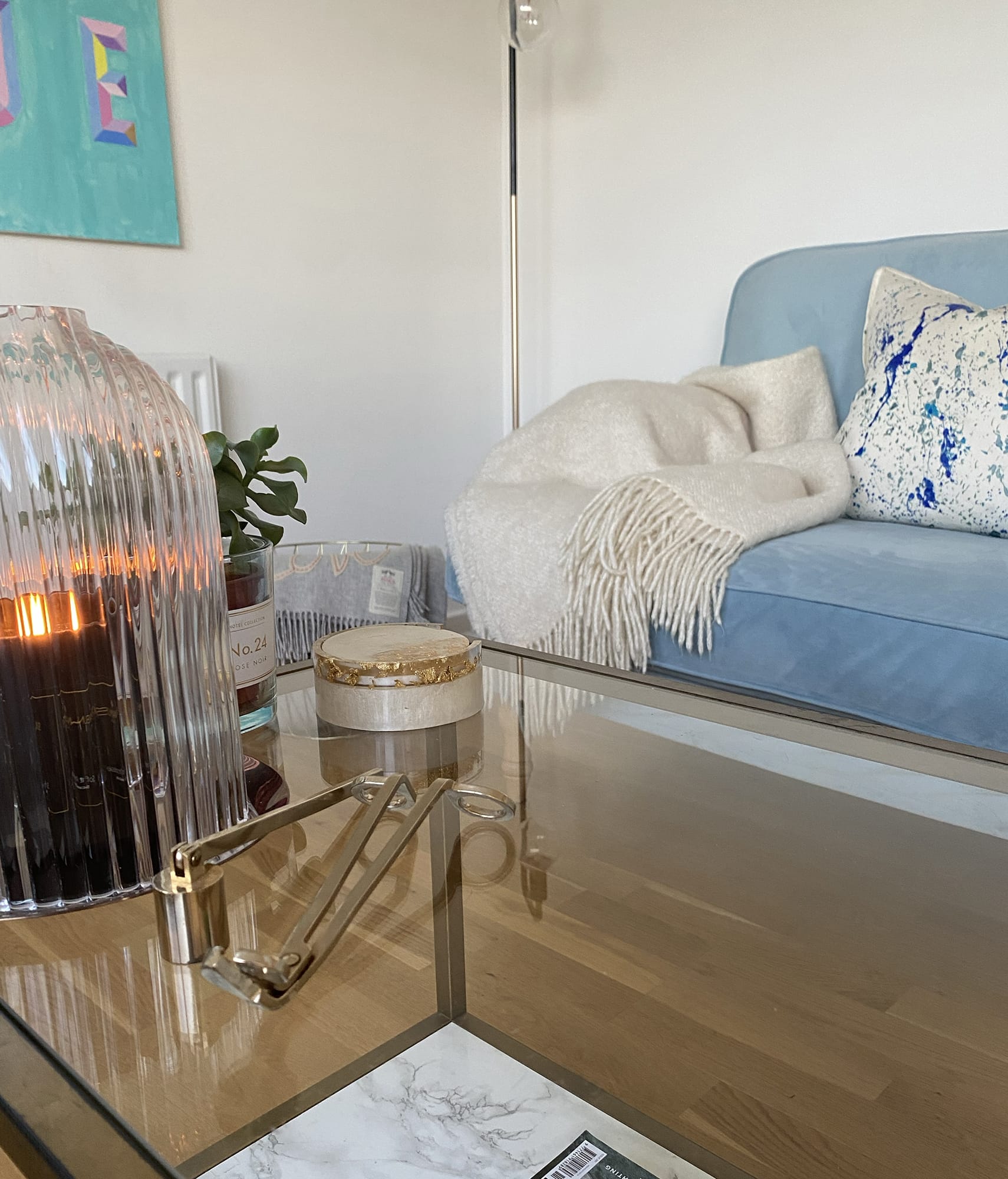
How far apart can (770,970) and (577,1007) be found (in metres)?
0.09

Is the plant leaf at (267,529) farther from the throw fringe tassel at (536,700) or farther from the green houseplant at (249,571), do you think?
the throw fringe tassel at (536,700)

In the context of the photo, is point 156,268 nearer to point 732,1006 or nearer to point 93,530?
point 93,530

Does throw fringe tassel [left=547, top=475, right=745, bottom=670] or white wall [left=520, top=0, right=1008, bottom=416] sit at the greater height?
white wall [left=520, top=0, right=1008, bottom=416]

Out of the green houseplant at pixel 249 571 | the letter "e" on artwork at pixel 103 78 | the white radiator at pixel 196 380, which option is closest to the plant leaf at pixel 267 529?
the green houseplant at pixel 249 571

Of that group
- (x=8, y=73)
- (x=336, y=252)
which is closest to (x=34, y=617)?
(x=8, y=73)

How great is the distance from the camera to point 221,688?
0.53 metres

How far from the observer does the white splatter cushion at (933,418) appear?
1321 mm

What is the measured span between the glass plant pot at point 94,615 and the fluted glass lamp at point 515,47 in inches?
73.2

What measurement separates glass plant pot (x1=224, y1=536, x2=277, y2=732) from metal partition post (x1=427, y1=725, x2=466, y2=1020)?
0.16 metres

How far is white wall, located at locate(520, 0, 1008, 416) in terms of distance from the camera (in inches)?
70.2

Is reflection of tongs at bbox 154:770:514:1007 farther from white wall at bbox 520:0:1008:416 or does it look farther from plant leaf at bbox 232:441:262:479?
white wall at bbox 520:0:1008:416

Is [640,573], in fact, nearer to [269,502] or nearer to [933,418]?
[933,418]

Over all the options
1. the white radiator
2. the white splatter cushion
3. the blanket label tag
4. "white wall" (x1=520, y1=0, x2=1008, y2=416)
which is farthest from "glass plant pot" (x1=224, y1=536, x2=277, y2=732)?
"white wall" (x1=520, y1=0, x2=1008, y2=416)

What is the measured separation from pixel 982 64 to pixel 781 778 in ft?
5.30
